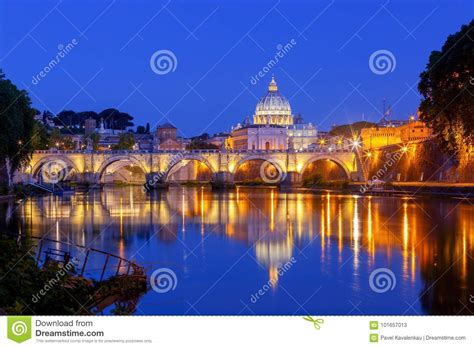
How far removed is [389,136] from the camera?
79.0 meters

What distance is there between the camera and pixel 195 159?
246 feet

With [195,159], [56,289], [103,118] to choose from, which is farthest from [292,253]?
[103,118]

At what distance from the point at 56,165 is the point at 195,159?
1470cm

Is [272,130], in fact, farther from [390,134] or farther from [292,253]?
[292,253]

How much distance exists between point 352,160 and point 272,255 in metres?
57.2

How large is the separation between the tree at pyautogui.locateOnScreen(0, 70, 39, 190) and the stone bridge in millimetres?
29389

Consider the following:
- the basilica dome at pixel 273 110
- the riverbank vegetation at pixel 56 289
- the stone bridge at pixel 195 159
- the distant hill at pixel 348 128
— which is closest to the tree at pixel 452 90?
the riverbank vegetation at pixel 56 289

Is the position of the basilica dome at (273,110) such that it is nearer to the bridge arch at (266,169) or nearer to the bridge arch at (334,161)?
the bridge arch at (266,169)

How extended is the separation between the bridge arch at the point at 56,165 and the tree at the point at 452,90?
42468 mm

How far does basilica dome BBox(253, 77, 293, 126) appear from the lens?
456ft

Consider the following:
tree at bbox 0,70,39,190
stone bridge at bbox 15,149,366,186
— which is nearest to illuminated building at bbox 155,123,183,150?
stone bridge at bbox 15,149,366,186

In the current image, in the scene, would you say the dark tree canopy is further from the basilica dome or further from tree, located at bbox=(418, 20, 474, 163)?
tree, located at bbox=(418, 20, 474, 163)

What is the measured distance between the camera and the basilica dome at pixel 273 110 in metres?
139
